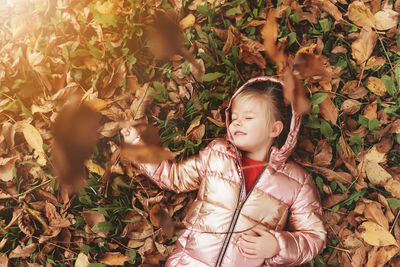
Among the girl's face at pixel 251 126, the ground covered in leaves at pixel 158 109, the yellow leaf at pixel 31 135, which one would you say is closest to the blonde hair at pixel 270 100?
the girl's face at pixel 251 126

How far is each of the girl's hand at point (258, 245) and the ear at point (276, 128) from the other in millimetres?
484

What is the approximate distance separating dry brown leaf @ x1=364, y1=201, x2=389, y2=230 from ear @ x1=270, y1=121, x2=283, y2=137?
68cm

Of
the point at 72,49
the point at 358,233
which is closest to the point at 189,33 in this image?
the point at 72,49

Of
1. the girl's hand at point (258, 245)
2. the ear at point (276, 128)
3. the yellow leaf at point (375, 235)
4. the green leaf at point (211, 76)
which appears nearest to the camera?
the girl's hand at point (258, 245)

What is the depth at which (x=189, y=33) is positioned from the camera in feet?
6.39

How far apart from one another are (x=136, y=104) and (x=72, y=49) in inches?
18.0

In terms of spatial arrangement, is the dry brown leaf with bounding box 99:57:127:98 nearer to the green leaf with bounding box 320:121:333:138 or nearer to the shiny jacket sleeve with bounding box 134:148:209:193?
the shiny jacket sleeve with bounding box 134:148:209:193

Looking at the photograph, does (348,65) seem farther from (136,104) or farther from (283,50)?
(136,104)

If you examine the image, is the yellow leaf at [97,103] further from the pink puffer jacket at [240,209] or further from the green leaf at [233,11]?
the green leaf at [233,11]

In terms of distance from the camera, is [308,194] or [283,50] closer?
[308,194]

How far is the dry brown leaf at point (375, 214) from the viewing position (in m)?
1.80

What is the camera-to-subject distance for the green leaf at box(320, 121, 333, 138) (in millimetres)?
1841

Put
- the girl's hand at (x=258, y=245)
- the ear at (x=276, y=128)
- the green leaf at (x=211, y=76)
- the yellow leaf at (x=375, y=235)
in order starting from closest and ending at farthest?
the girl's hand at (x=258, y=245) → the ear at (x=276, y=128) → the yellow leaf at (x=375, y=235) → the green leaf at (x=211, y=76)

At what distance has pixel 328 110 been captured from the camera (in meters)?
1.87
